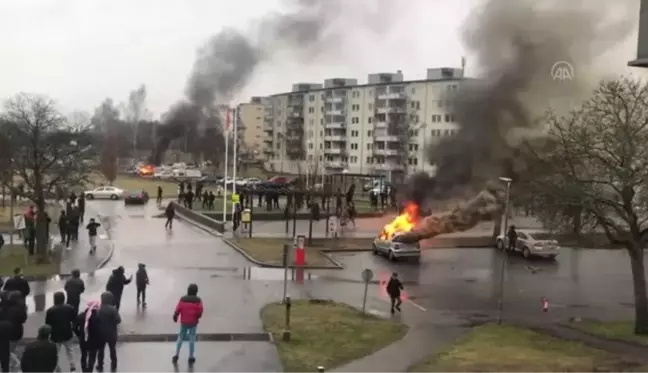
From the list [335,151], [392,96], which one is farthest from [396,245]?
[335,151]

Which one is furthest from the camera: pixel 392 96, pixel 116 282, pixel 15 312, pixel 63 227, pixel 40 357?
pixel 392 96

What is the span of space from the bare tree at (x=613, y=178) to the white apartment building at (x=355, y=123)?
53.2 m

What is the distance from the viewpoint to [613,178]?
1947 cm

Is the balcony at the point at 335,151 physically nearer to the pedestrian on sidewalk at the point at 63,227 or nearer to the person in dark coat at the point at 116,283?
the pedestrian on sidewalk at the point at 63,227

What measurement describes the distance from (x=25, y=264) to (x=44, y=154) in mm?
5099

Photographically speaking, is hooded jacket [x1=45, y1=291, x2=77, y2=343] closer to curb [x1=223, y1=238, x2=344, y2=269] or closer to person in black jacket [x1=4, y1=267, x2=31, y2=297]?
person in black jacket [x1=4, y1=267, x2=31, y2=297]

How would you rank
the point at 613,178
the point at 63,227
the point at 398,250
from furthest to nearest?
the point at 398,250
the point at 63,227
the point at 613,178

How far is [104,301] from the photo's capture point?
13016mm

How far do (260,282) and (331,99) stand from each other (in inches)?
3368

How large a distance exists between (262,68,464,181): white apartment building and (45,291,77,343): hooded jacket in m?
60.5

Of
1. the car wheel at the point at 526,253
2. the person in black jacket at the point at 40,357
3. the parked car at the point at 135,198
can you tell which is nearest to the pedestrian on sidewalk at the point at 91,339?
the person in black jacket at the point at 40,357

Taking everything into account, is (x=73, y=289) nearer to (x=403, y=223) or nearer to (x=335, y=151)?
(x=403, y=223)

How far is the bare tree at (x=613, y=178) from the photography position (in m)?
19.2

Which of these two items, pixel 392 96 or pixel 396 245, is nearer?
pixel 396 245
